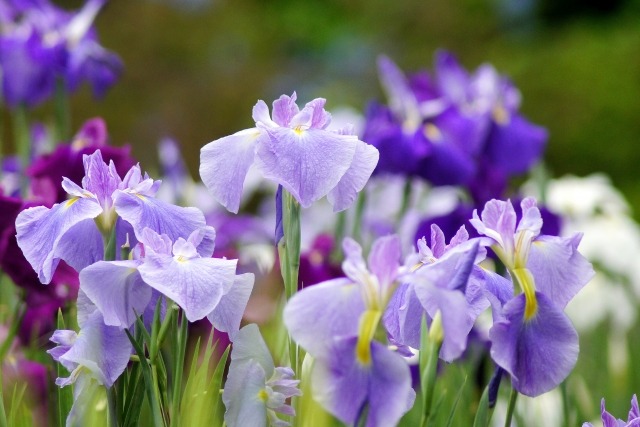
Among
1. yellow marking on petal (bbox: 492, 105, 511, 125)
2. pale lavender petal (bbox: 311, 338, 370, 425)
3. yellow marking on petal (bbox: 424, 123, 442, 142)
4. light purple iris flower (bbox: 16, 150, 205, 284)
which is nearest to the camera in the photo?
pale lavender petal (bbox: 311, 338, 370, 425)

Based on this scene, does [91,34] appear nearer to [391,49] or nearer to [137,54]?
[137,54]

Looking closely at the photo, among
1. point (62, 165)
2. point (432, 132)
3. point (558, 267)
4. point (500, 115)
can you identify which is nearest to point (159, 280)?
point (558, 267)

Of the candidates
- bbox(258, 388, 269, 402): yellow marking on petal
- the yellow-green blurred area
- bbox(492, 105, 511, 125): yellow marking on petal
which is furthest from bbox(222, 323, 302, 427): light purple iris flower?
the yellow-green blurred area

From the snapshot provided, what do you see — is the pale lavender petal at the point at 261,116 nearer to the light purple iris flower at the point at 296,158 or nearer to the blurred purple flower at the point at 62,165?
the light purple iris flower at the point at 296,158

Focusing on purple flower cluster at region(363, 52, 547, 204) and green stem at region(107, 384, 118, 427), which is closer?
green stem at region(107, 384, 118, 427)

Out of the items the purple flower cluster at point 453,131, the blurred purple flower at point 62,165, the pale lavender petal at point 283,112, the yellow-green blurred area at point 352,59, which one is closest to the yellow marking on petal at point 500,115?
the purple flower cluster at point 453,131

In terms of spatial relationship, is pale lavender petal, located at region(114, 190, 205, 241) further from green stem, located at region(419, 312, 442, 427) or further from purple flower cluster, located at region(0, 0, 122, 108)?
purple flower cluster, located at region(0, 0, 122, 108)

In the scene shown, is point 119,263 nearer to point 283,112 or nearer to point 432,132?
point 283,112
